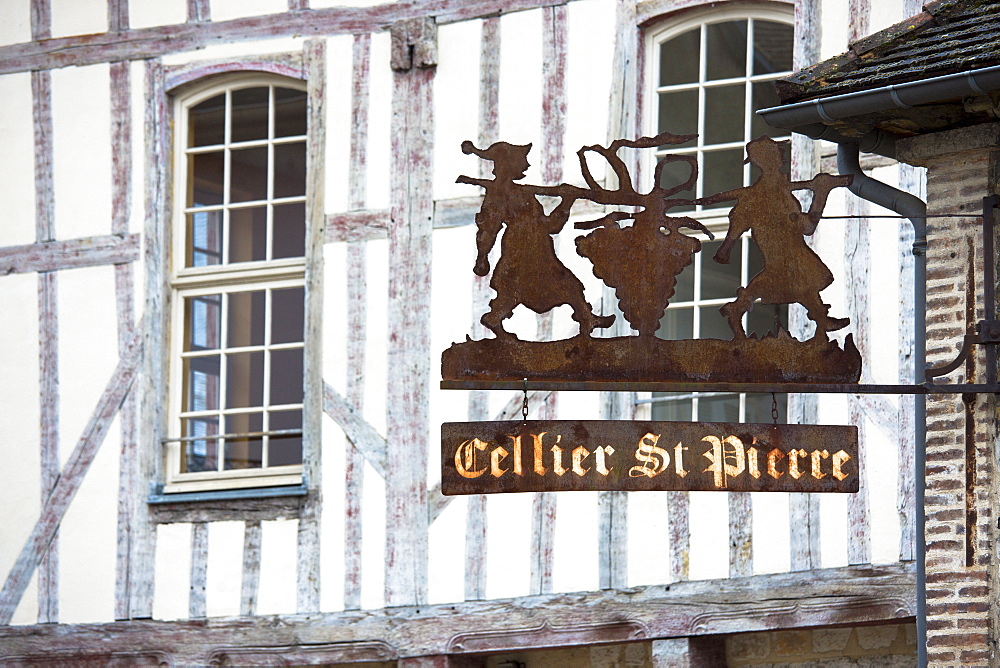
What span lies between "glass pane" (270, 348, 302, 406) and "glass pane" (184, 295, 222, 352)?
185 cm

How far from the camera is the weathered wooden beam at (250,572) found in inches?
412

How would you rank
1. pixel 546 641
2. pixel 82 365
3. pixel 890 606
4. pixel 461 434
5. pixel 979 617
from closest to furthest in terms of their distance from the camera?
pixel 461 434 → pixel 979 617 → pixel 890 606 → pixel 546 641 → pixel 82 365

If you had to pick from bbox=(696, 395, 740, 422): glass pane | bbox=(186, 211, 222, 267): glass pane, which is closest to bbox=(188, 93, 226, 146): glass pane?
bbox=(186, 211, 222, 267): glass pane

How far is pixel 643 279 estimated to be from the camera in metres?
6.39

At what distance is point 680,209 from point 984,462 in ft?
11.4

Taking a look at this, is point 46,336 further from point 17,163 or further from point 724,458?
point 724,458

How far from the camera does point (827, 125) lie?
727 cm

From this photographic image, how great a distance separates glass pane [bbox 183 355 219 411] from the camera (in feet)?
37.1

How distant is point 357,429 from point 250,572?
98 cm

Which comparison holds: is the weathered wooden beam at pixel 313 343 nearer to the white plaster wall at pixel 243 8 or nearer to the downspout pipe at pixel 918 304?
the white plaster wall at pixel 243 8

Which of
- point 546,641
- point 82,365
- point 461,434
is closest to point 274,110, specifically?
point 82,365

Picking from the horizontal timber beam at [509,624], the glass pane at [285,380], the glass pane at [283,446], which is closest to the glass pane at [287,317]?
the glass pane at [285,380]

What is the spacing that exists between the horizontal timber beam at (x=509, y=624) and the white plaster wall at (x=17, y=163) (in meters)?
2.32

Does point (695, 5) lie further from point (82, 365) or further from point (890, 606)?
point (82, 365)
